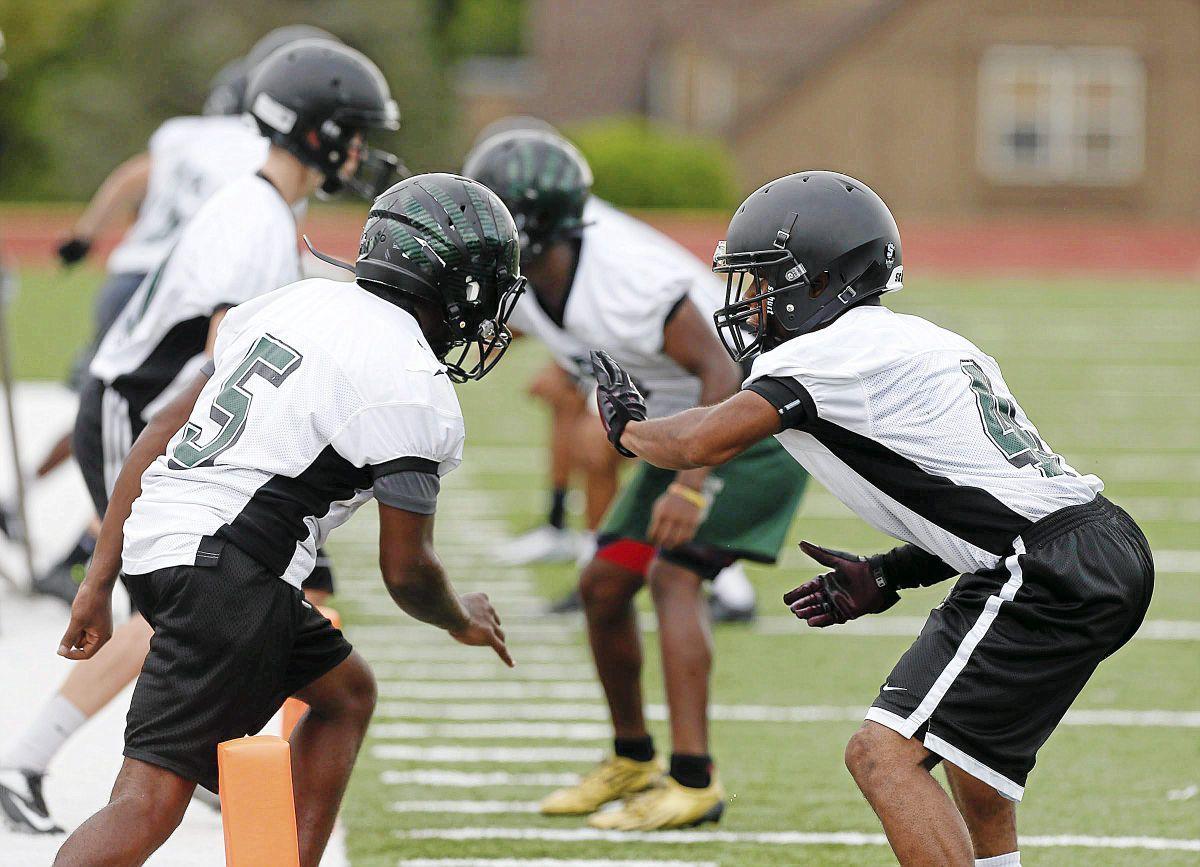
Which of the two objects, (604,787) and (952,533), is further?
(604,787)

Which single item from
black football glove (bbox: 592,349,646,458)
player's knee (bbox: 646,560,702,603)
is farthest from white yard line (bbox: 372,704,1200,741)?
black football glove (bbox: 592,349,646,458)

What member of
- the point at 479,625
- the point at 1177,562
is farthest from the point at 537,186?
the point at 1177,562

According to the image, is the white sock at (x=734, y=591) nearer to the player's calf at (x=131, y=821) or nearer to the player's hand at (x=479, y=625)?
the player's hand at (x=479, y=625)

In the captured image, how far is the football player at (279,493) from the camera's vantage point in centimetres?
317

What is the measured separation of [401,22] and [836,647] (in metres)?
34.6

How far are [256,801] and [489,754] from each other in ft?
7.10

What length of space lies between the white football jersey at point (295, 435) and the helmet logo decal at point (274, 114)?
1.49m

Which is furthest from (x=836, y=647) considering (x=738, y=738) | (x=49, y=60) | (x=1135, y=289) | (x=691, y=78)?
(x=49, y=60)

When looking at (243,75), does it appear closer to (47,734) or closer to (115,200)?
(115,200)

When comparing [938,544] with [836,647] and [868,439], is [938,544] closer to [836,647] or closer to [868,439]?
[868,439]

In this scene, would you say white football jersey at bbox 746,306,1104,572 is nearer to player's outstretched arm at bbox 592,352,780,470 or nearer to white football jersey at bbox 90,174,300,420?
player's outstretched arm at bbox 592,352,780,470

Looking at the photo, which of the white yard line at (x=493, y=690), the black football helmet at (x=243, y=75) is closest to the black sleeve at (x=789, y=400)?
the white yard line at (x=493, y=690)

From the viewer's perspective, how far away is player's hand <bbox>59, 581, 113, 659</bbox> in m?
Result: 3.51

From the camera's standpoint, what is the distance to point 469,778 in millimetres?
4992
